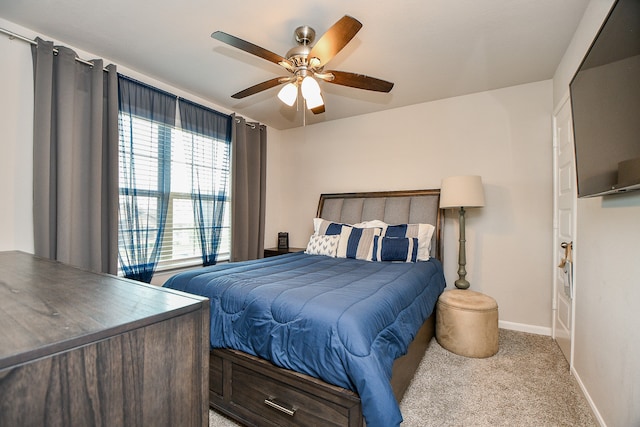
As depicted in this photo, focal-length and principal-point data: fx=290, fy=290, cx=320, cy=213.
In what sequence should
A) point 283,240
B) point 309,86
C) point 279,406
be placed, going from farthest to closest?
point 283,240, point 309,86, point 279,406

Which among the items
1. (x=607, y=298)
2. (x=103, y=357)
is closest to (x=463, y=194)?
(x=607, y=298)

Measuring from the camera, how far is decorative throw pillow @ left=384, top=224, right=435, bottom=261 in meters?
2.91

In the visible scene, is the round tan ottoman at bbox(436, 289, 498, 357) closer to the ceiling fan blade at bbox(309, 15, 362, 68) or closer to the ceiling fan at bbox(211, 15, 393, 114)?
the ceiling fan at bbox(211, 15, 393, 114)

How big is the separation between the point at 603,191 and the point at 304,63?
1.81 m

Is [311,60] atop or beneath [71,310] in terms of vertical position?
atop

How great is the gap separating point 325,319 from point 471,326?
1.61 m

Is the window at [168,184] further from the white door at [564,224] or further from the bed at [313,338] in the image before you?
Answer: the white door at [564,224]

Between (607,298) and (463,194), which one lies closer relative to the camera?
(607,298)

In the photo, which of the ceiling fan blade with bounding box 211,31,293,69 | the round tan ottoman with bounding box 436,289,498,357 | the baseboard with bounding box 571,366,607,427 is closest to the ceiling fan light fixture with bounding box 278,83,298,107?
the ceiling fan blade with bounding box 211,31,293,69

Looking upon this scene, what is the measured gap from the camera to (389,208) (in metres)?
3.47

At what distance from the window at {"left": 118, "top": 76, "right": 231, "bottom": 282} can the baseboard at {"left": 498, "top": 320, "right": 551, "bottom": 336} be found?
10.6 ft

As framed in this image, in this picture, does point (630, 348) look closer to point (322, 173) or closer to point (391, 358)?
point (391, 358)

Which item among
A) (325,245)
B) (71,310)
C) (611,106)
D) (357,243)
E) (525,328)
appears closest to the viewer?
(71,310)

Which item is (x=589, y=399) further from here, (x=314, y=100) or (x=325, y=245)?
(x=314, y=100)
